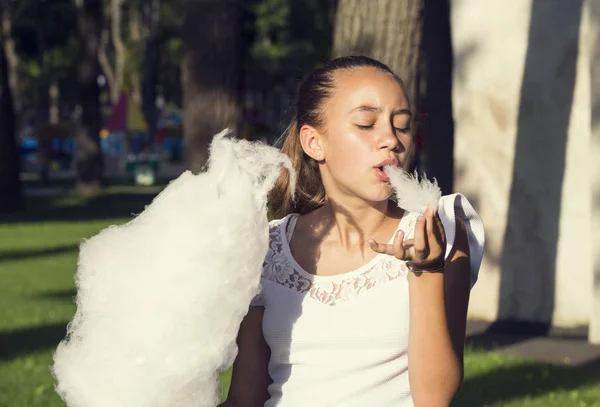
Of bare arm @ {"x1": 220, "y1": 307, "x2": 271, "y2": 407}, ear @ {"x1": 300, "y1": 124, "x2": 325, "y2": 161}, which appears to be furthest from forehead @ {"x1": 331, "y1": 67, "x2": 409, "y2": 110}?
bare arm @ {"x1": 220, "y1": 307, "x2": 271, "y2": 407}

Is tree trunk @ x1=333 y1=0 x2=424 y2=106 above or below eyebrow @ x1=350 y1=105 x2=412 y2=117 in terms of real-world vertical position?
below

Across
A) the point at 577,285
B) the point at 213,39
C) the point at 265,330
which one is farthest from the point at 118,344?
the point at 213,39

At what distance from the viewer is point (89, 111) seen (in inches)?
1154

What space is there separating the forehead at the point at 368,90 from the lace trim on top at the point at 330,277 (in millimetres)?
344

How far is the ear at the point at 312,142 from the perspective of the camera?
139 inches

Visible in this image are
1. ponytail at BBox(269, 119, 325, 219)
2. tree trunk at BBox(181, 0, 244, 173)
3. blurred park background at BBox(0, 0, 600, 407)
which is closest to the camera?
ponytail at BBox(269, 119, 325, 219)

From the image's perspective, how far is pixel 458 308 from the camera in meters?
3.27

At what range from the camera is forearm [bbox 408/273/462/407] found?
10.1ft

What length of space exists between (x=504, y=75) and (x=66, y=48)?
55.5 metres

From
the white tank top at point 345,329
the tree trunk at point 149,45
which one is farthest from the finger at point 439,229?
A: the tree trunk at point 149,45

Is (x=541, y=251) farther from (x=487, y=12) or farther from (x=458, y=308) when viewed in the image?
(x=458, y=308)

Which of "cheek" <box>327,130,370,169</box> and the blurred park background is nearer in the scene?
"cheek" <box>327,130,370,169</box>

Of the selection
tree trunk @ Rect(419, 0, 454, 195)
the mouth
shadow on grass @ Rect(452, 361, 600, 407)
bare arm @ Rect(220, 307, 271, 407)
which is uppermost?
the mouth

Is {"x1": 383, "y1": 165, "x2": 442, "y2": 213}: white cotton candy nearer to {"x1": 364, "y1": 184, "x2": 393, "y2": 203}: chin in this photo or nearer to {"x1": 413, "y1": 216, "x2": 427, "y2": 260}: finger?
{"x1": 413, "y1": 216, "x2": 427, "y2": 260}: finger
